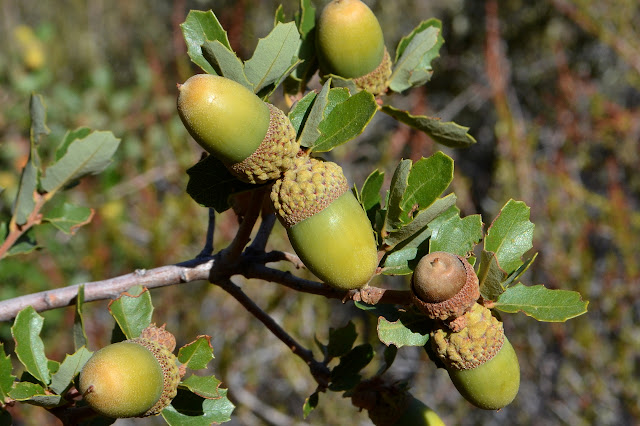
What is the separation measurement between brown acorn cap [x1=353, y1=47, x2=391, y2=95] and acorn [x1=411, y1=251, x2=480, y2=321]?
0.37 meters

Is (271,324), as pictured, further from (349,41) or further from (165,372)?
(349,41)

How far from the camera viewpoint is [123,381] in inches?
30.2

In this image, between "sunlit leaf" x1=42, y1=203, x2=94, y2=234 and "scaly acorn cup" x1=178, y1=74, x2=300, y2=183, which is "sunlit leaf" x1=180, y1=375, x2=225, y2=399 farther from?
"sunlit leaf" x1=42, y1=203, x2=94, y2=234

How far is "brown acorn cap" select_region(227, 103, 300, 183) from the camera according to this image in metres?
0.80

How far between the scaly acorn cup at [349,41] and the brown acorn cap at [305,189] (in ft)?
0.75

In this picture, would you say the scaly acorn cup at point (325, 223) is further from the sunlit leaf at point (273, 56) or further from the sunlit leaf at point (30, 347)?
the sunlit leaf at point (30, 347)

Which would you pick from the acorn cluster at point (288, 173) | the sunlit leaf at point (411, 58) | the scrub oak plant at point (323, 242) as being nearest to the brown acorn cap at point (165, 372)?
the scrub oak plant at point (323, 242)

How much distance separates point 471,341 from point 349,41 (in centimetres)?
51

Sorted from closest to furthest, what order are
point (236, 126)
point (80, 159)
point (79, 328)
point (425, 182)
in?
point (236, 126) → point (425, 182) → point (79, 328) → point (80, 159)

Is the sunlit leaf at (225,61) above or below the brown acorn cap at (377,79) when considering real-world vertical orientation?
above

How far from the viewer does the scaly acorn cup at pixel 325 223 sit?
0.81 meters

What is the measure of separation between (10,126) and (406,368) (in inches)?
106

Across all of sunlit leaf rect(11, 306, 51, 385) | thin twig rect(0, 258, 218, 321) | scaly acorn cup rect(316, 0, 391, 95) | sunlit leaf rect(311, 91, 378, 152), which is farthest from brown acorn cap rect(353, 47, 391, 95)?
sunlit leaf rect(11, 306, 51, 385)

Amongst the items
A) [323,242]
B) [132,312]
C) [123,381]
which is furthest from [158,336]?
[323,242]
